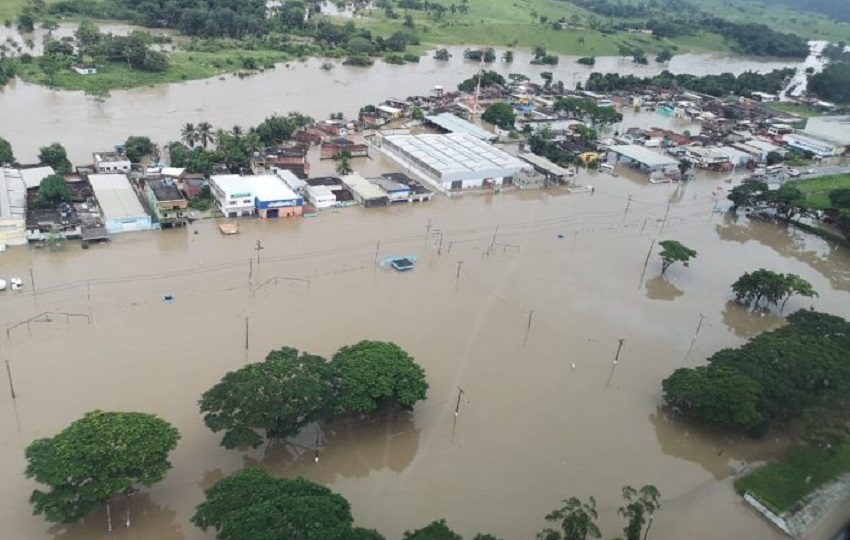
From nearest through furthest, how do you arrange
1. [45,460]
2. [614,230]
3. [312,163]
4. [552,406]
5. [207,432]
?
[45,460], [207,432], [552,406], [614,230], [312,163]

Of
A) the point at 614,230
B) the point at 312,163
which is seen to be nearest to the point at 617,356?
the point at 614,230

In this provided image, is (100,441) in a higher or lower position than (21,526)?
higher

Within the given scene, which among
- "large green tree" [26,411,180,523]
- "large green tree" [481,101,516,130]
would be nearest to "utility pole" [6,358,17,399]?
"large green tree" [26,411,180,523]

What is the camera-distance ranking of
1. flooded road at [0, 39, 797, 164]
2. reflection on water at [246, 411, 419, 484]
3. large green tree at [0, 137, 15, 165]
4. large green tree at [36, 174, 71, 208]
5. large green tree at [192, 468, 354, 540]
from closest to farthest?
large green tree at [192, 468, 354, 540] < reflection on water at [246, 411, 419, 484] < large green tree at [36, 174, 71, 208] < large green tree at [0, 137, 15, 165] < flooded road at [0, 39, 797, 164]

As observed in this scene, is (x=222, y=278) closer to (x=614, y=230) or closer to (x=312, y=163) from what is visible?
(x=312, y=163)

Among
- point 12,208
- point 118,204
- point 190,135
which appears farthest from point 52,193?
point 190,135

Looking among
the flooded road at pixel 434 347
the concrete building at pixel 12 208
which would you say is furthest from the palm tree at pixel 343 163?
the concrete building at pixel 12 208

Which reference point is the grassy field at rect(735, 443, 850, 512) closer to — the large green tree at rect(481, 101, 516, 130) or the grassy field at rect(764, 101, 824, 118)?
the large green tree at rect(481, 101, 516, 130)
